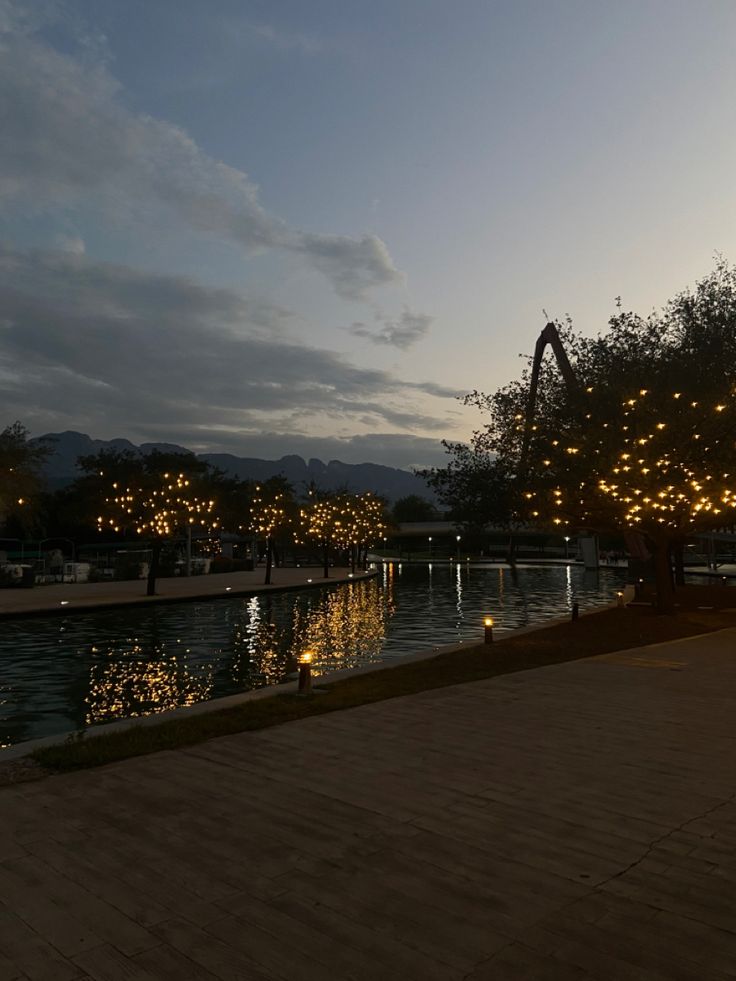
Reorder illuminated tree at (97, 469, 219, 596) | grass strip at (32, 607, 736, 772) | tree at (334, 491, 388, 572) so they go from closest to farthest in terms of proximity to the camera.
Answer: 1. grass strip at (32, 607, 736, 772)
2. illuminated tree at (97, 469, 219, 596)
3. tree at (334, 491, 388, 572)

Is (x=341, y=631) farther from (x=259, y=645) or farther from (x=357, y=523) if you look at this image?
(x=357, y=523)

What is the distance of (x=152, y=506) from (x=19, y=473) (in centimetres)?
1059

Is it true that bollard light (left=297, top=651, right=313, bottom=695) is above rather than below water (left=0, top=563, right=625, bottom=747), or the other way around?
above

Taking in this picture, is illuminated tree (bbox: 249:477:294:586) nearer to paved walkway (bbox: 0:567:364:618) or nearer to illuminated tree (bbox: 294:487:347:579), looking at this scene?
paved walkway (bbox: 0:567:364:618)

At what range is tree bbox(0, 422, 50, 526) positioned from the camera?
135ft

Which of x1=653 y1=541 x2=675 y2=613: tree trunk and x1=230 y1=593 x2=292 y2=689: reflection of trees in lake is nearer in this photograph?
x1=230 y1=593 x2=292 y2=689: reflection of trees in lake

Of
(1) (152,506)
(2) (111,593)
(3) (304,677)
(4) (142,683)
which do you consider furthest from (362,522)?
(3) (304,677)

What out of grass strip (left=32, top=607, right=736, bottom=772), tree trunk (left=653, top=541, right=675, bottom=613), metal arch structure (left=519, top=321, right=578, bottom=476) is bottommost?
grass strip (left=32, top=607, right=736, bottom=772)

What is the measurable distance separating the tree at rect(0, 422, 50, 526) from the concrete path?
122 ft

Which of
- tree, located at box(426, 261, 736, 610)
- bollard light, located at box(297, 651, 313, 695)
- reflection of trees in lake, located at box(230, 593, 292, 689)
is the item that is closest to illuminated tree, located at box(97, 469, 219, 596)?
reflection of trees in lake, located at box(230, 593, 292, 689)

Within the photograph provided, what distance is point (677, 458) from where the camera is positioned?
2277 cm

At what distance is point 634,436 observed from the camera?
74.1ft

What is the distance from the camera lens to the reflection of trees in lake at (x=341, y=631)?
1938 centimetres

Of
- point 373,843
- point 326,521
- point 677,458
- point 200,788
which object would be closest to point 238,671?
point 200,788
